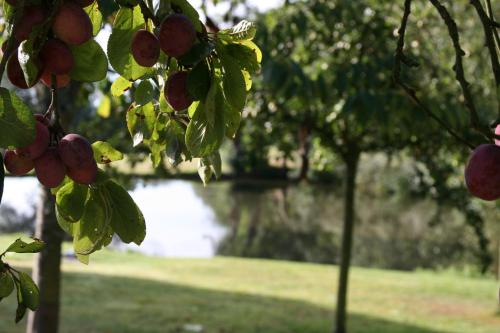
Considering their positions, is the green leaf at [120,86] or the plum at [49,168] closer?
the plum at [49,168]

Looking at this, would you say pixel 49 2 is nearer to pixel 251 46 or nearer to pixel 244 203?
pixel 251 46

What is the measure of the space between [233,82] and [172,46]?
66mm

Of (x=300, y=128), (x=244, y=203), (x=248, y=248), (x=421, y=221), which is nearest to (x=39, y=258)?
(x=300, y=128)

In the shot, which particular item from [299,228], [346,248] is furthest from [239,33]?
[299,228]

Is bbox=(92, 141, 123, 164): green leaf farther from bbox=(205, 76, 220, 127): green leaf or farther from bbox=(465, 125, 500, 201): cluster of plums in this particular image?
bbox=(465, 125, 500, 201): cluster of plums

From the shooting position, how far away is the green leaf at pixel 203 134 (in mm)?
632

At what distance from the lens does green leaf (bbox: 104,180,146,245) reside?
0.66 meters

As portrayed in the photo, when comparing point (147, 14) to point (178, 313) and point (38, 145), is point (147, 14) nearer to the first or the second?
point (38, 145)

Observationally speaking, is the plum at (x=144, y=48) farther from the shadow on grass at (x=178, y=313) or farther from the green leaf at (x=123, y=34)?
the shadow on grass at (x=178, y=313)

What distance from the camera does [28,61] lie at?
57cm

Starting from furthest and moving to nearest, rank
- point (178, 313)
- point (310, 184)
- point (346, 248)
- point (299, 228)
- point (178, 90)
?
1. point (299, 228)
2. point (310, 184)
3. point (178, 313)
4. point (346, 248)
5. point (178, 90)

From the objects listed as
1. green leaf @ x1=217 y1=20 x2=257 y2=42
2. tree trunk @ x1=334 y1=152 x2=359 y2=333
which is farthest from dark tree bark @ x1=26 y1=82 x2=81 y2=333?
green leaf @ x1=217 y1=20 x2=257 y2=42

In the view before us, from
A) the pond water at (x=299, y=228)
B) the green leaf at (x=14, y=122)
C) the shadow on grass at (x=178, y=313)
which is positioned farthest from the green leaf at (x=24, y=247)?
the pond water at (x=299, y=228)

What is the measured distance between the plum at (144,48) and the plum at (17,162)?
0.44ft
